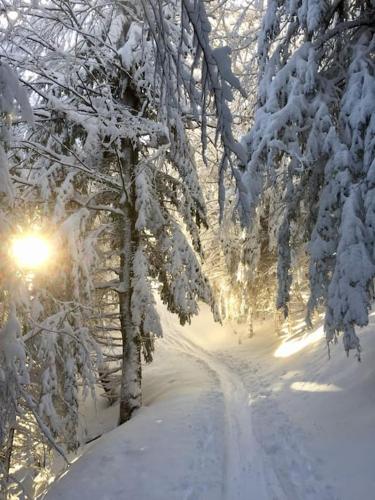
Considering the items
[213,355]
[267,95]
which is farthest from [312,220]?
[213,355]

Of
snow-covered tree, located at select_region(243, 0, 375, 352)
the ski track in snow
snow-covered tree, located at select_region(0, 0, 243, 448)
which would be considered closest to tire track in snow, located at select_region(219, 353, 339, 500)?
the ski track in snow

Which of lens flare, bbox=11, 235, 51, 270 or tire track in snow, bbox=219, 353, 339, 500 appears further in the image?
tire track in snow, bbox=219, 353, 339, 500

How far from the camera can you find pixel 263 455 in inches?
257

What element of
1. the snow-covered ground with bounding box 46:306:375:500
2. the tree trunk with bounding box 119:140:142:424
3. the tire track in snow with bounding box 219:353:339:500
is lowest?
the tire track in snow with bounding box 219:353:339:500

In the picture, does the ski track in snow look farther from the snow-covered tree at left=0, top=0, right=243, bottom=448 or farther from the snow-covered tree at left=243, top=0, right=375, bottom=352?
the snow-covered tree at left=0, top=0, right=243, bottom=448

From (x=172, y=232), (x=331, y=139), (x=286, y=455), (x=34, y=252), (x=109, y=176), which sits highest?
(x=109, y=176)

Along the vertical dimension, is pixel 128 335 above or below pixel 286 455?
above

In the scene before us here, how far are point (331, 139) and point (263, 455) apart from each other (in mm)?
5019

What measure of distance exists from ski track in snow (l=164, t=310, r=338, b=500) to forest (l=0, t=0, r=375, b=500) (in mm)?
34

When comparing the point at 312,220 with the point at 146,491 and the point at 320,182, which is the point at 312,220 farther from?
the point at 146,491

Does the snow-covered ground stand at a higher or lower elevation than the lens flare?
lower

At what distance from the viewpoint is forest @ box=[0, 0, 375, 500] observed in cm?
370

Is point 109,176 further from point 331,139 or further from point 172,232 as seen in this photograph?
point 331,139

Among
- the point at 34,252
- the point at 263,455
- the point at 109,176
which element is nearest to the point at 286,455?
the point at 263,455
